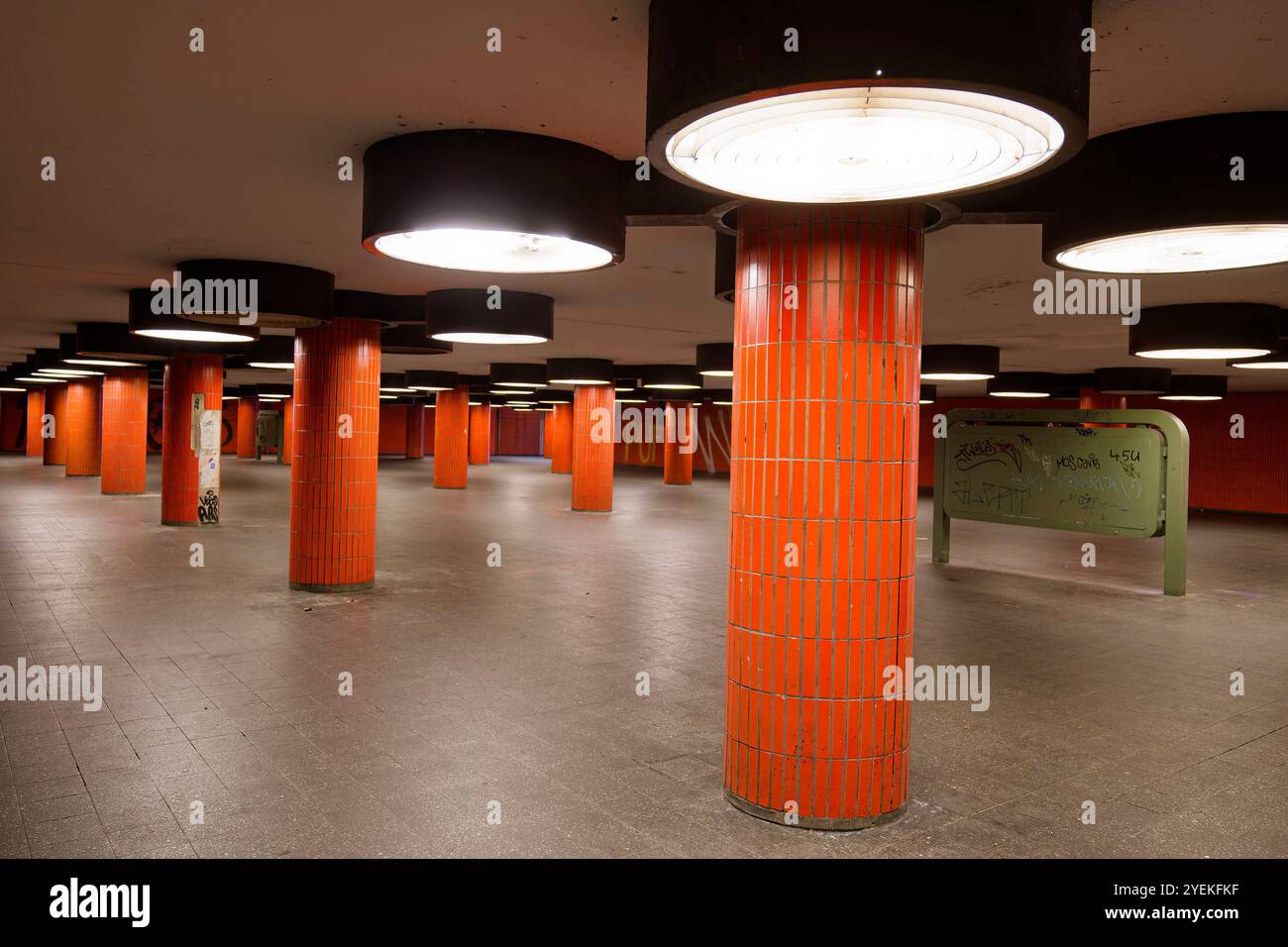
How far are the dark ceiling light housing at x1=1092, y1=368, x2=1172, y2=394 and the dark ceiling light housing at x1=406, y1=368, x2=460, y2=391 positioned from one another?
18065 mm

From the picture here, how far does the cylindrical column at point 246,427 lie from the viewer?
47.3m

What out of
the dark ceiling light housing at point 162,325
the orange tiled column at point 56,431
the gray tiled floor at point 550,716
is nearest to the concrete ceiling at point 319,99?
the dark ceiling light housing at point 162,325

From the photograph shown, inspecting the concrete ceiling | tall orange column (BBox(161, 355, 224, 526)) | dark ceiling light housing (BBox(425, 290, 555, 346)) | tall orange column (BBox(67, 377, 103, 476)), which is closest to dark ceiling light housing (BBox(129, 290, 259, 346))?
the concrete ceiling

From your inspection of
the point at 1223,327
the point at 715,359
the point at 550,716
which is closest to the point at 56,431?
the point at 715,359

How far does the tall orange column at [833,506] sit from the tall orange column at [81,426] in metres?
31.0

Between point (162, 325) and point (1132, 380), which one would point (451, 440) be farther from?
point (1132, 380)

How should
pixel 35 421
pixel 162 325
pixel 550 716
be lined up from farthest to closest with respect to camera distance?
1. pixel 35 421
2. pixel 162 325
3. pixel 550 716

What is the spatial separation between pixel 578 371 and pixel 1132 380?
40.9 feet

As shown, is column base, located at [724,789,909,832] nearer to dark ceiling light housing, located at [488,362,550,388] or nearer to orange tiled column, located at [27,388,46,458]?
dark ceiling light housing, located at [488,362,550,388]

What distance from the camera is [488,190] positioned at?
5.16 m

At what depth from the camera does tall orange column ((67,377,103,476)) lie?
29484 millimetres

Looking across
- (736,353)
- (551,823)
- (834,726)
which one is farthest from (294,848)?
(736,353)
